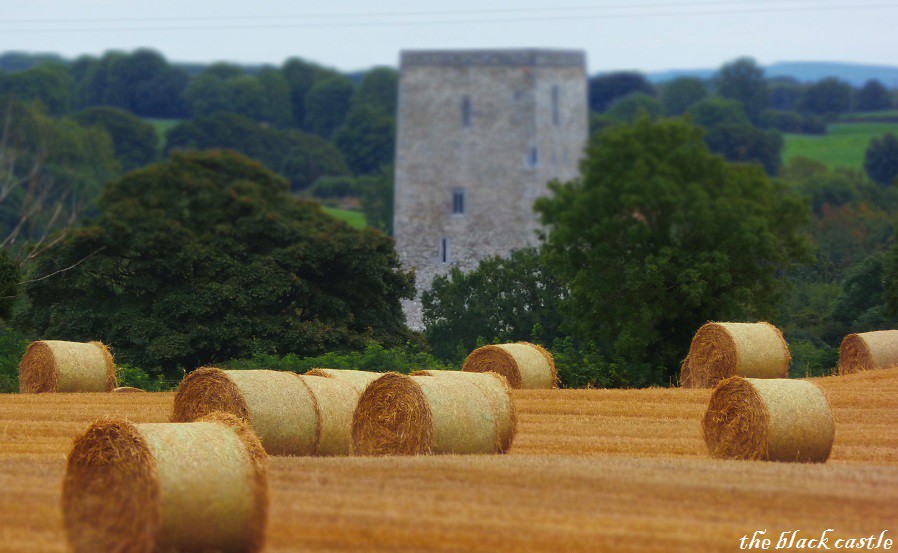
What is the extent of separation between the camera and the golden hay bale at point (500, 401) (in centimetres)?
1752

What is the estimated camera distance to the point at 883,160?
114688 millimetres

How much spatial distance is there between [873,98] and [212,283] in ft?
426

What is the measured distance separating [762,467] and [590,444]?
414 cm

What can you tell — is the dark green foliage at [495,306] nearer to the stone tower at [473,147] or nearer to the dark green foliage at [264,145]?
the stone tower at [473,147]

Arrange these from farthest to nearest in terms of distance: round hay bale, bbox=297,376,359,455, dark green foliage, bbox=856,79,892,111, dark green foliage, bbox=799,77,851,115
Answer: dark green foliage, bbox=856,79,892,111, dark green foliage, bbox=799,77,851,115, round hay bale, bbox=297,376,359,455

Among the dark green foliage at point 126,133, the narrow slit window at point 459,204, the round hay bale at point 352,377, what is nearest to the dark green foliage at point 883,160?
the narrow slit window at point 459,204

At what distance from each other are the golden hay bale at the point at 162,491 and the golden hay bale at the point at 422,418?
510 centimetres

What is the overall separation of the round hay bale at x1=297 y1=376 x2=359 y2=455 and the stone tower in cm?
4766

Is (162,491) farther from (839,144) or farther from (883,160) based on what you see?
(839,144)

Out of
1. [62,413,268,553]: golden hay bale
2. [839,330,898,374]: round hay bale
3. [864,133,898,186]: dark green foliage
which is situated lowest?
[839,330,898,374]: round hay bale

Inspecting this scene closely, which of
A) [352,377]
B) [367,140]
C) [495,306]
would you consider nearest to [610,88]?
[367,140]

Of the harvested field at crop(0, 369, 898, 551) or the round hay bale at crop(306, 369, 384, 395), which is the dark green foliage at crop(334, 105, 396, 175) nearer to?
the round hay bale at crop(306, 369, 384, 395)

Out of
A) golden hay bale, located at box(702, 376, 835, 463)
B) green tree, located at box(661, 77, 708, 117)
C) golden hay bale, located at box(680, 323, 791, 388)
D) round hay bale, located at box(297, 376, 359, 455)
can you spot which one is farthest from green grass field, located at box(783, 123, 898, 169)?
round hay bale, located at box(297, 376, 359, 455)

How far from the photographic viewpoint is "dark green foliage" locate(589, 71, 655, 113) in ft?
Result: 474
